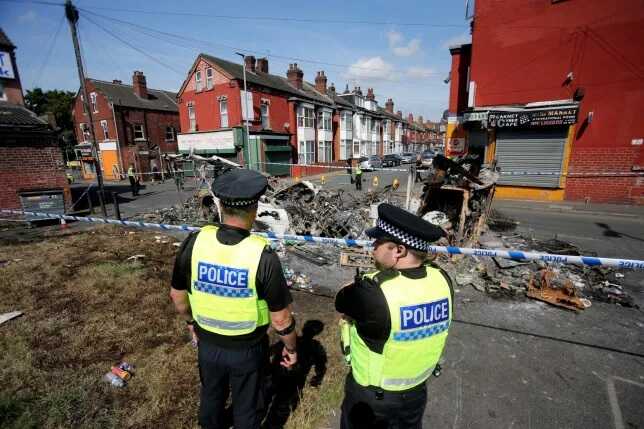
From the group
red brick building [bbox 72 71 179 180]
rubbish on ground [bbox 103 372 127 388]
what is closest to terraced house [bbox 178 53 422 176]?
red brick building [bbox 72 71 179 180]

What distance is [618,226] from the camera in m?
9.26

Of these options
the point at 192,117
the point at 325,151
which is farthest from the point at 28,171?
the point at 325,151

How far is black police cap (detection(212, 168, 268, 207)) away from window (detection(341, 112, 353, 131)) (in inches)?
1399

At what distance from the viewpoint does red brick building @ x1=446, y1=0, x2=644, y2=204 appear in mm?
11523

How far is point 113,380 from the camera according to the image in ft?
11.0

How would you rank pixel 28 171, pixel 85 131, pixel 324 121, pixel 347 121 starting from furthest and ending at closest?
pixel 347 121
pixel 85 131
pixel 324 121
pixel 28 171

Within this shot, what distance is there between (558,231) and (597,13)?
372 inches

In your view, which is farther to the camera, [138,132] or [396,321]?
[138,132]

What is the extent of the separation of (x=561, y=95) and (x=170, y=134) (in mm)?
32381

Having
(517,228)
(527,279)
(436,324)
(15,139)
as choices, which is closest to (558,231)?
(517,228)

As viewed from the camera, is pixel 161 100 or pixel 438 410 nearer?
pixel 438 410

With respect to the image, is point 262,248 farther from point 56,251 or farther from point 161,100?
point 161,100

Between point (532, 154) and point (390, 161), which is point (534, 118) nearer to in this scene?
point (532, 154)

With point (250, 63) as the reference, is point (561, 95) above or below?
below
